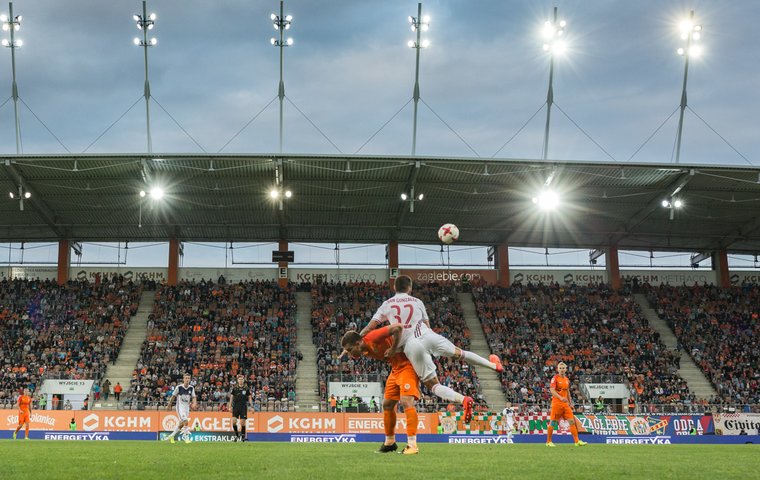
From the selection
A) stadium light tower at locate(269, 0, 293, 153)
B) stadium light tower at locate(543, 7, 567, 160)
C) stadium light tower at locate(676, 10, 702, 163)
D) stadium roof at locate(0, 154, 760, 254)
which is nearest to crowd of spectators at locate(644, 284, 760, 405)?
stadium roof at locate(0, 154, 760, 254)

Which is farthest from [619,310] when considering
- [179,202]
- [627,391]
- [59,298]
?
[59,298]

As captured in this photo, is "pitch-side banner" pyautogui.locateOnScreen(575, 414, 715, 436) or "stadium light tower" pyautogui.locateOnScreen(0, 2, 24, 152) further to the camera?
"stadium light tower" pyautogui.locateOnScreen(0, 2, 24, 152)

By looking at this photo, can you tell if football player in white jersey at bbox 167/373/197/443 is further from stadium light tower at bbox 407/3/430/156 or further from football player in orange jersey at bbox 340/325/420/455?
stadium light tower at bbox 407/3/430/156

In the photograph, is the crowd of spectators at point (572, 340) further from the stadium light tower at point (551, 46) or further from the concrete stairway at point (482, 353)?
the stadium light tower at point (551, 46)

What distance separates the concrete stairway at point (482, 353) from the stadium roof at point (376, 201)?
561 centimetres

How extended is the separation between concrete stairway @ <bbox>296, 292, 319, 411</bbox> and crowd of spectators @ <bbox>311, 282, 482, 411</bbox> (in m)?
0.62

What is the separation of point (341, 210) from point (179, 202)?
415 inches

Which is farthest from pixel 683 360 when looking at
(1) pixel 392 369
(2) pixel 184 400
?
(1) pixel 392 369

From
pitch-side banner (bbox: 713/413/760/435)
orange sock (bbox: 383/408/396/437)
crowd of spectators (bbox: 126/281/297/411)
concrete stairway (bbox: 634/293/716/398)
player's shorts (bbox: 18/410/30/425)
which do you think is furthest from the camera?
concrete stairway (bbox: 634/293/716/398)

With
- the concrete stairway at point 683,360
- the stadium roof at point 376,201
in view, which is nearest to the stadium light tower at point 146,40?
the stadium roof at point 376,201

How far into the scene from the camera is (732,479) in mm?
7742

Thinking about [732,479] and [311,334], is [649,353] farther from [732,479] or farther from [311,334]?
[732,479]

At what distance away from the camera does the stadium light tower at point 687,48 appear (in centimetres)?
3897

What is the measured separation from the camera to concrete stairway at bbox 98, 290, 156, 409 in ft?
129
